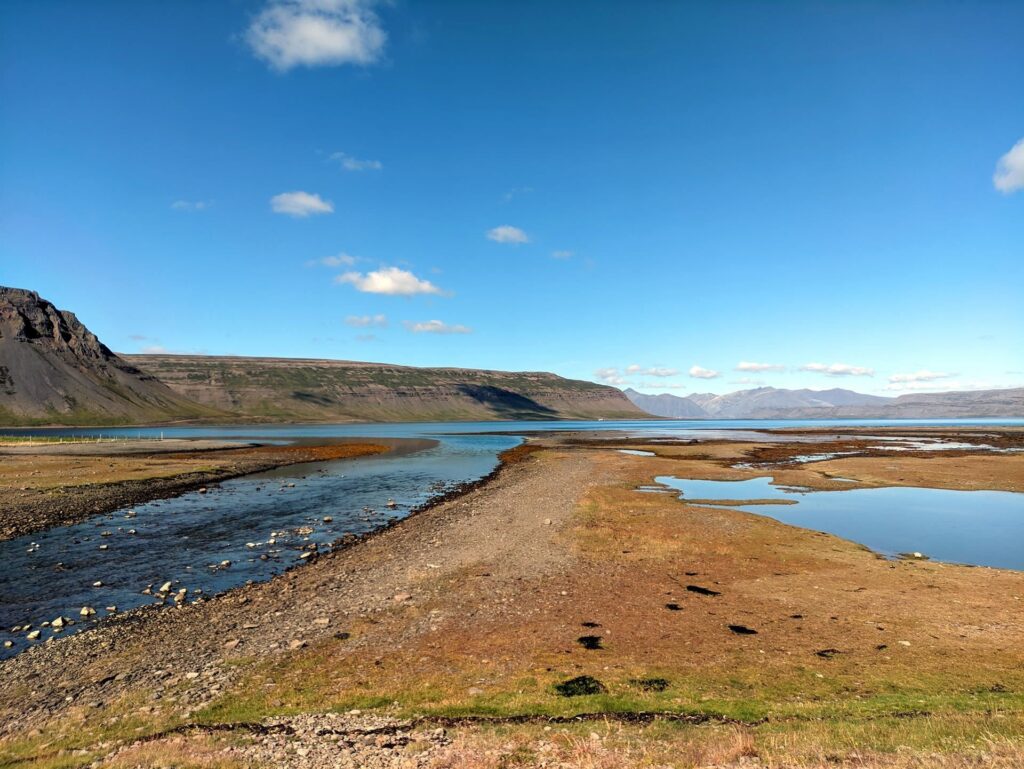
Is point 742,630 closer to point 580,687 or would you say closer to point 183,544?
point 580,687

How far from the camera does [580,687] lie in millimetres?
14414

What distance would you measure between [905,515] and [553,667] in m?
→ 38.4

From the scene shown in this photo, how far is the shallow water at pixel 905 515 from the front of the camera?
31.5 m

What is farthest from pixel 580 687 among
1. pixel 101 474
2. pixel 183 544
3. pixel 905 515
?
pixel 101 474

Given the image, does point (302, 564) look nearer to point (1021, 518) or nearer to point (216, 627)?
point (216, 627)

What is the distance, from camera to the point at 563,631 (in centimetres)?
1872

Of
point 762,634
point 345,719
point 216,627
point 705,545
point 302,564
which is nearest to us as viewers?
point 345,719

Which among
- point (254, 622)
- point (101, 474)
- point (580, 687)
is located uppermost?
point (580, 687)

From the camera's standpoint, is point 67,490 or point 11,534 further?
point 67,490

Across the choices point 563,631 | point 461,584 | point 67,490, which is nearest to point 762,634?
point 563,631

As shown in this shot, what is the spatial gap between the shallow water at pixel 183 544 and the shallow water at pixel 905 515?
1181 inches

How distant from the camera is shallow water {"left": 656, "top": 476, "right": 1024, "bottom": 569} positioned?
31469 millimetres

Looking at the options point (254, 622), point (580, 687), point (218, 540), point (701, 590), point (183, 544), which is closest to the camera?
point (580, 687)

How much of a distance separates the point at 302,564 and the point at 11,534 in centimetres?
1979
